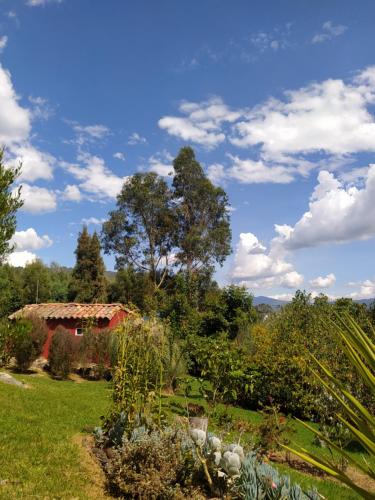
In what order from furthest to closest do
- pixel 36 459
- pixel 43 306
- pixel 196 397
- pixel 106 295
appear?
pixel 106 295, pixel 43 306, pixel 196 397, pixel 36 459

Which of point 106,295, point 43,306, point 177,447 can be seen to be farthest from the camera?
point 106,295

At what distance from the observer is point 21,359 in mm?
16016

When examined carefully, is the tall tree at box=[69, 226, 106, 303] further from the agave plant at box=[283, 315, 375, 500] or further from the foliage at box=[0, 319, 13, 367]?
the agave plant at box=[283, 315, 375, 500]

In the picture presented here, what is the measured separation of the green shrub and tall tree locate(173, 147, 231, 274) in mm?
17445

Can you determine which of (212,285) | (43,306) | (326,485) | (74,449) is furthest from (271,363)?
(212,285)

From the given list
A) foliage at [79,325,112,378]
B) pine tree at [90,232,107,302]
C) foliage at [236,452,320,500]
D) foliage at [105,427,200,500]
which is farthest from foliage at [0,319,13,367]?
pine tree at [90,232,107,302]

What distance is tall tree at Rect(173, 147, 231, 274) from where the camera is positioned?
33.3m

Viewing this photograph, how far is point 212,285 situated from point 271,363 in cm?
1989

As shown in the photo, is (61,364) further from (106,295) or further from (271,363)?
(106,295)

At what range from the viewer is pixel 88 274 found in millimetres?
40656

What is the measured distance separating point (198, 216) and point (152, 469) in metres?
30.6

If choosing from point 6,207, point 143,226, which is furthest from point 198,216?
point 6,207

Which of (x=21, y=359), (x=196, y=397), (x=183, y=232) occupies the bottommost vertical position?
(x=196, y=397)

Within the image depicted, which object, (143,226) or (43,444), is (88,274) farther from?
(43,444)
